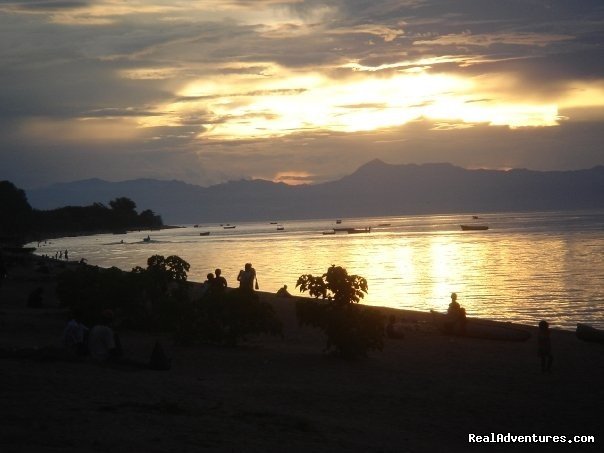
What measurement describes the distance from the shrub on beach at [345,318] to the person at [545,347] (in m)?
3.90

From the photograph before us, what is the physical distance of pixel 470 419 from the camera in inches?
550

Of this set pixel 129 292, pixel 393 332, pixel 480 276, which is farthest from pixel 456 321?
pixel 480 276

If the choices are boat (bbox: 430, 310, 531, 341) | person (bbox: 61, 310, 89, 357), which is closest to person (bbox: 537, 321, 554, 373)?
boat (bbox: 430, 310, 531, 341)

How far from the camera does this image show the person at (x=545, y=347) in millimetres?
18484

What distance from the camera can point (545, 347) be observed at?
18.5m

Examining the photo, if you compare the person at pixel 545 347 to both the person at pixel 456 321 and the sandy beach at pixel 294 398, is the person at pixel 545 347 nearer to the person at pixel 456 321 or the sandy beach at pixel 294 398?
the sandy beach at pixel 294 398

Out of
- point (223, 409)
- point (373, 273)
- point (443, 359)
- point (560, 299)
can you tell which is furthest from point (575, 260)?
point (223, 409)

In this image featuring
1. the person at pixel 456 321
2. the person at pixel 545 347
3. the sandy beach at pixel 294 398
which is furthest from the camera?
the person at pixel 456 321

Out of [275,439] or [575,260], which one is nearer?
[275,439]

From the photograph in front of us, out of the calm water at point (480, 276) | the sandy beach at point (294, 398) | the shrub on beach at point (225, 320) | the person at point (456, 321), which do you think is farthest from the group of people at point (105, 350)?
the calm water at point (480, 276)

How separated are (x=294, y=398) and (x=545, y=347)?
24.8ft

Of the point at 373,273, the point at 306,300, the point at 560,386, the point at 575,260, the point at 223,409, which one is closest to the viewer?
the point at 223,409

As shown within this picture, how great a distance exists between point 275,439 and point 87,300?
12886 millimetres

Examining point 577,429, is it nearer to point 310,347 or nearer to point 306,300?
point 306,300
